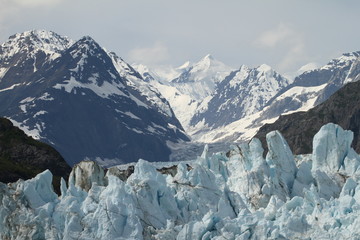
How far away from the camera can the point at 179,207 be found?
10250cm

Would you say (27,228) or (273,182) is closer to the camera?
(27,228)

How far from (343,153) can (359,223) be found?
43.7 meters

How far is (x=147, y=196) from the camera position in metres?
97.4

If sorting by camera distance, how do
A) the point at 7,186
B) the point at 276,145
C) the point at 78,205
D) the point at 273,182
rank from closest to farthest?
the point at 78,205 < the point at 7,186 < the point at 273,182 < the point at 276,145

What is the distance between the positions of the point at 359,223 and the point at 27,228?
36.9 m

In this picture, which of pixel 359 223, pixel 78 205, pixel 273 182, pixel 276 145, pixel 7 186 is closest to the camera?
pixel 359 223

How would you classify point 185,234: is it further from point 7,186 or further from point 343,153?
point 343,153

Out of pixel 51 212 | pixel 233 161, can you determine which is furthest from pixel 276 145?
pixel 51 212

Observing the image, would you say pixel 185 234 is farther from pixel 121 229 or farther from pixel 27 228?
pixel 27 228

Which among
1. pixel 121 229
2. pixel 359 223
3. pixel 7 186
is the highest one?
pixel 7 186

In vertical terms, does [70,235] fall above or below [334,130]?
below

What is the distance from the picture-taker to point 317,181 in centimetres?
12075

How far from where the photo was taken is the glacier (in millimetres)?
90188

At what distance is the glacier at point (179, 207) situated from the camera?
90.2m
